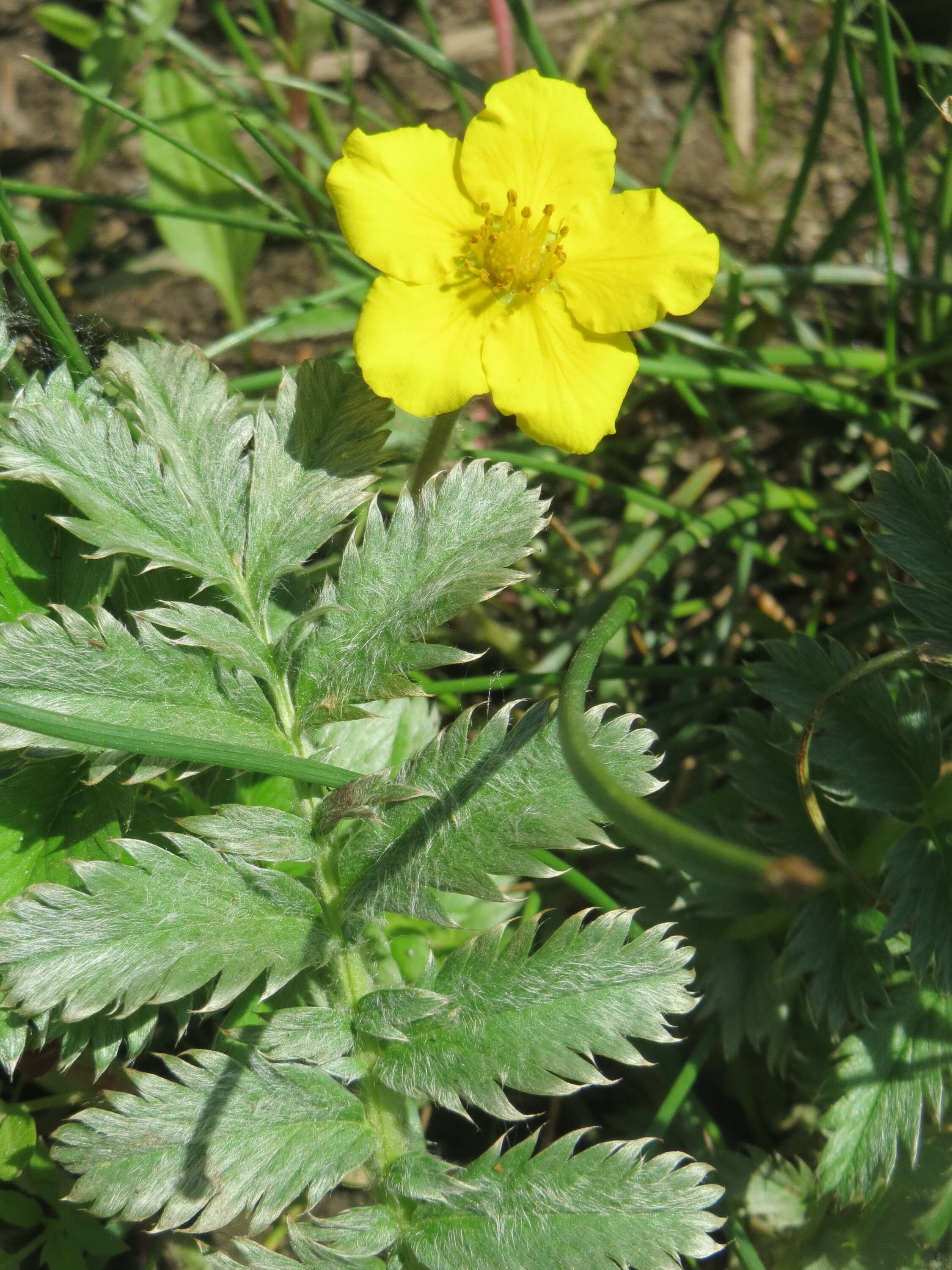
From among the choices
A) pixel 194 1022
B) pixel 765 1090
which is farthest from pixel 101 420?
pixel 765 1090

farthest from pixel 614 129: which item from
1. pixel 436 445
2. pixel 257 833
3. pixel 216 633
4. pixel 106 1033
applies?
pixel 106 1033

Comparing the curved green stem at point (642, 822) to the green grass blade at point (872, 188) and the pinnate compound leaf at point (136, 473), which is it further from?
the green grass blade at point (872, 188)

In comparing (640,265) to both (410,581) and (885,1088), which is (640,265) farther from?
(885,1088)

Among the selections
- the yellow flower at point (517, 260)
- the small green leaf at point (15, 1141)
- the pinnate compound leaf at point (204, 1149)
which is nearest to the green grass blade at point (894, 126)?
the yellow flower at point (517, 260)

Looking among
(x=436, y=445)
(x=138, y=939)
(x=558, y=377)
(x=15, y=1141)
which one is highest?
(x=558, y=377)

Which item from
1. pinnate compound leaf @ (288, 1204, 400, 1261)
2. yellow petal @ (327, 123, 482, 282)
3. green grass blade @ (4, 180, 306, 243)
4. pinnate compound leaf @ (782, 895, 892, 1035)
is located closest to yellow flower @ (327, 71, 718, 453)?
yellow petal @ (327, 123, 482, 282)

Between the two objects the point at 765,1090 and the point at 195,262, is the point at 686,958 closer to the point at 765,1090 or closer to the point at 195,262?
the point at 765,1090

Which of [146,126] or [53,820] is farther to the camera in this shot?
[146,126]

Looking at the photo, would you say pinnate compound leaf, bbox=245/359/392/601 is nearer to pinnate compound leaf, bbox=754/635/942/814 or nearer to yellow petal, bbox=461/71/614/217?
yellow petal, bbox=461/71/614/217
